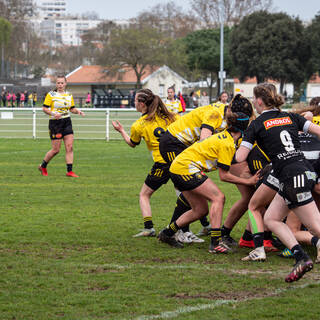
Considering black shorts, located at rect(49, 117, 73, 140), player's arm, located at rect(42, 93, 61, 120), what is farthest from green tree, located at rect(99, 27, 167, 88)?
black shorts, located at rect(49, 117, 73, 140)

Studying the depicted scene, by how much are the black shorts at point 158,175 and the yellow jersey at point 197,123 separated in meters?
0.49

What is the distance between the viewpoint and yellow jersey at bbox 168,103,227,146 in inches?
305

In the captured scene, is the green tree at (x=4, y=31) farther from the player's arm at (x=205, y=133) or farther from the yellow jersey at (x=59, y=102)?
the player's arm at (x=205, y=133)

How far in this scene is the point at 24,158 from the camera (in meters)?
18.9

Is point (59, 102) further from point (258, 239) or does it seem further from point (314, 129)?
point (314, 129)

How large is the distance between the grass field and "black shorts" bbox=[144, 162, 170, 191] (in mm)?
726

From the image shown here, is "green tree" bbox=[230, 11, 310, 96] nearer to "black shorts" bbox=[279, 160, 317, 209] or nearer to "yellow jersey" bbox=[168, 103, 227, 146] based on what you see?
"yellow jersey" bbox=[168, 103, 227, 146]

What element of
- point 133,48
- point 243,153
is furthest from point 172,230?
point 133,48

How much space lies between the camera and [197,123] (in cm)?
793

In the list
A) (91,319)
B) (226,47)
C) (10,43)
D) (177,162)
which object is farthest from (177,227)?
(10,43)

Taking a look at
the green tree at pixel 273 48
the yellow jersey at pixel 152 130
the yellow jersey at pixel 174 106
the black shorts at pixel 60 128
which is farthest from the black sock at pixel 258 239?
the green tree at pixel 273 48

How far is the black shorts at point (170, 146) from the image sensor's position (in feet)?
26.3

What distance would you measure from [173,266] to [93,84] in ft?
273

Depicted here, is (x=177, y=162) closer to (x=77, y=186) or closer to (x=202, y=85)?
(x=77, y=186)
